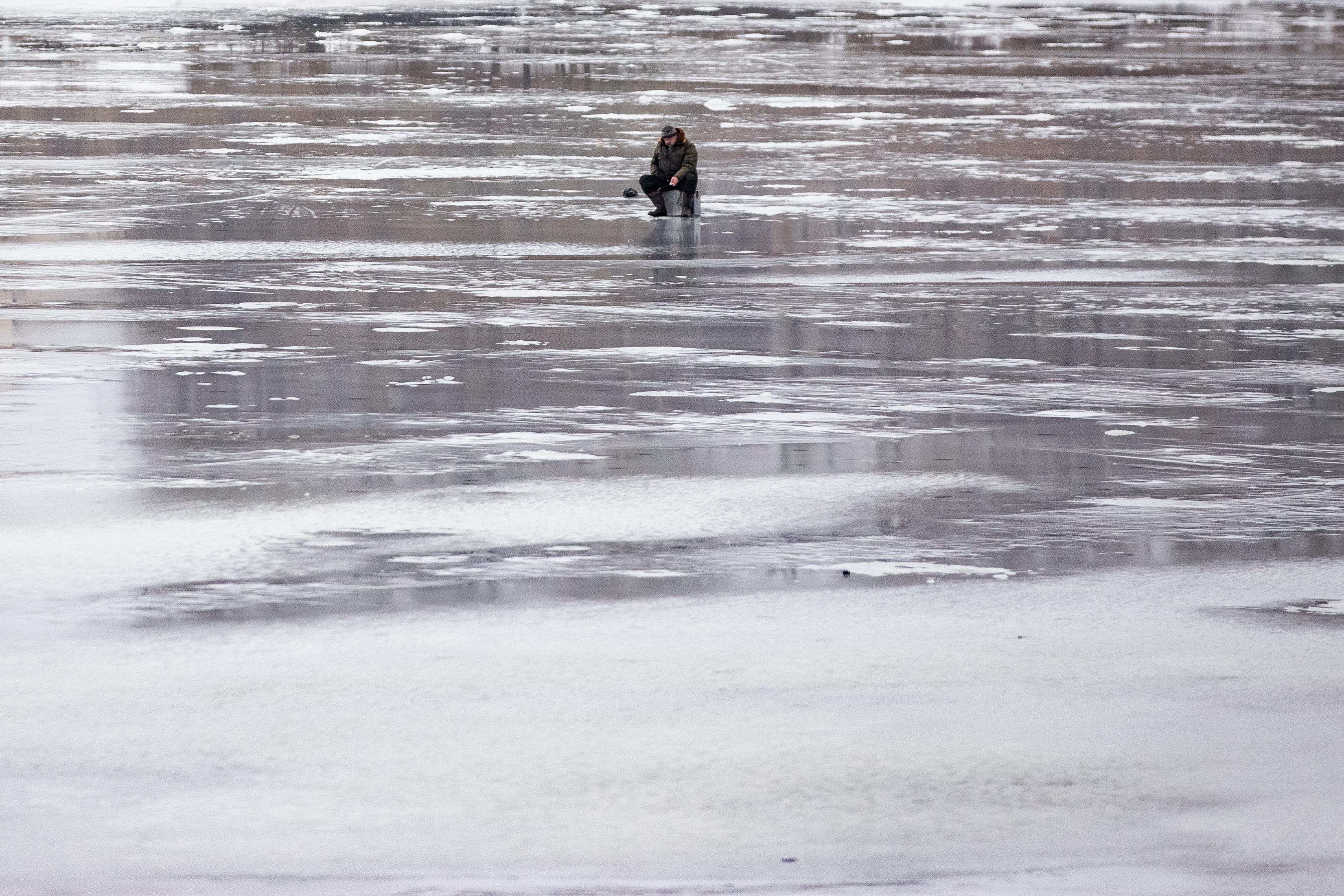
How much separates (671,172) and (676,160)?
0.33ft

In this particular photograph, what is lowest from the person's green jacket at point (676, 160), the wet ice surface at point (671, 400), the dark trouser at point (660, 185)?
the wet ice surface at point (671, 400)

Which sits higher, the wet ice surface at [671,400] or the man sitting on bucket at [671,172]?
the man sitting on bucket at [671,172]

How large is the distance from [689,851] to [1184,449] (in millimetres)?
5142

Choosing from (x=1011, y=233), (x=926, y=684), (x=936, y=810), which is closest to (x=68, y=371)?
(x=926, y=684)

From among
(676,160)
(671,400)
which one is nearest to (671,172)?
(676,160)

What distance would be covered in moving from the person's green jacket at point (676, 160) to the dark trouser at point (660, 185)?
0.11ft

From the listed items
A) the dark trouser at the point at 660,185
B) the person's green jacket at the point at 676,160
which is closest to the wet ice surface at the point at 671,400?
the dark trouser at the point at 660,185

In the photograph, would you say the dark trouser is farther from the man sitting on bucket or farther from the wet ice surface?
the wet ice surface

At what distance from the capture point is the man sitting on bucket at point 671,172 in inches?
703

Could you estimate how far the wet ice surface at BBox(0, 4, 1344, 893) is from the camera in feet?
20.8

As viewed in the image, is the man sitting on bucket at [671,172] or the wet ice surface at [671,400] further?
the man sitting on bucket at [671,172]

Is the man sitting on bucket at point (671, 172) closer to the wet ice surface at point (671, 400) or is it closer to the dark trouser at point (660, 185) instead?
the dark trouser at point (660, 185)

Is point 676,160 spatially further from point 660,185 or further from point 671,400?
point 671,400

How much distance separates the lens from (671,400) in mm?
10414
